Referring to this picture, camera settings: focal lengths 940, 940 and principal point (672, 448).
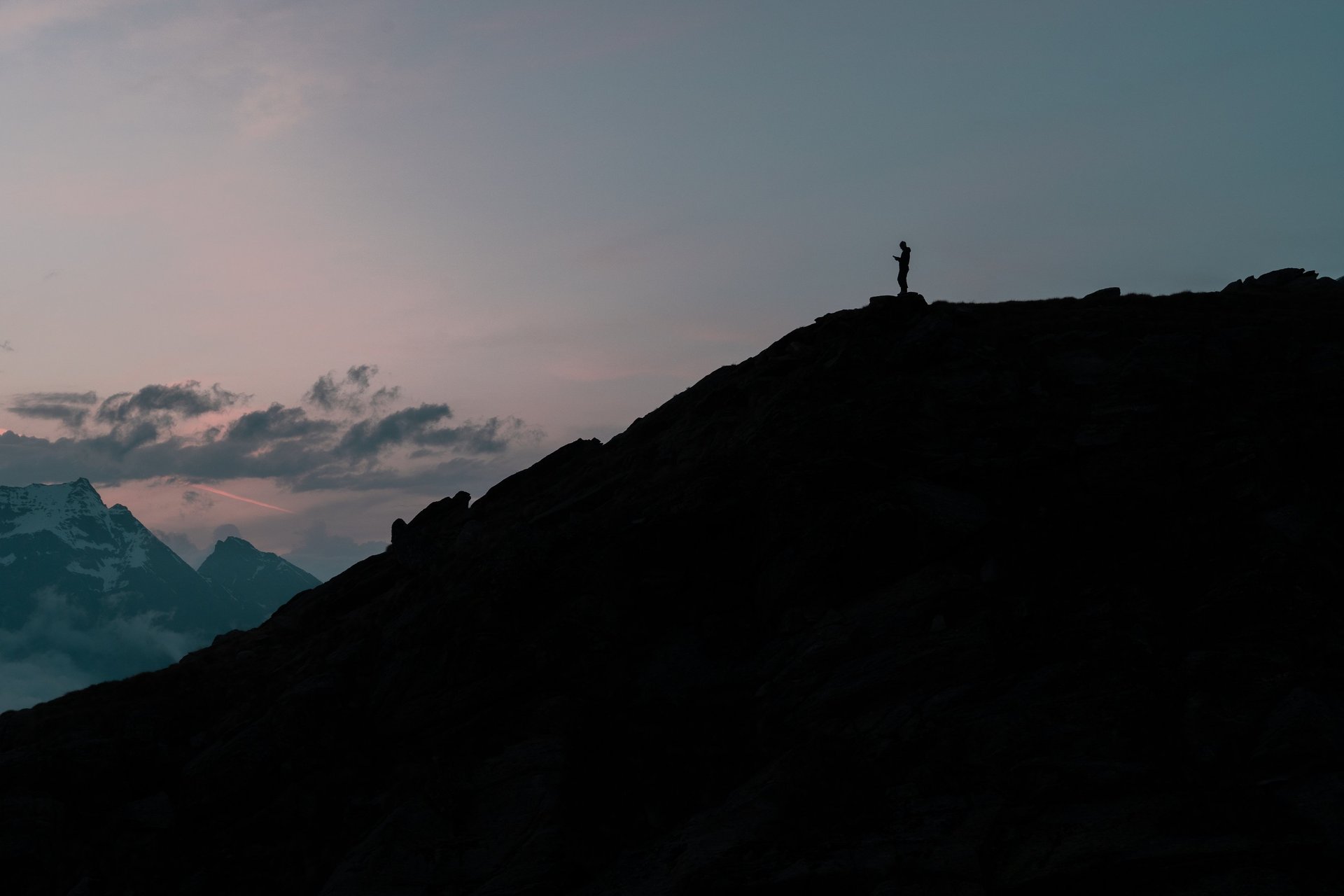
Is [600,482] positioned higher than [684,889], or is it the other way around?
[600,482]

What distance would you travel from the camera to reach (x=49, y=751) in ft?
128

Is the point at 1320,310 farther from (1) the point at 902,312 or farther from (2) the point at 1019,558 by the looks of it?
(2) the point at 1019,558

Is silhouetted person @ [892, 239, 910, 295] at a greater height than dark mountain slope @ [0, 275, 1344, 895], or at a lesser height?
greater

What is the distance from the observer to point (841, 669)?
104 feet

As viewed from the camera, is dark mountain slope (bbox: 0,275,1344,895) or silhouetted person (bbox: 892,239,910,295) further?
silhouetted person (bbox: 892,239,910,295)

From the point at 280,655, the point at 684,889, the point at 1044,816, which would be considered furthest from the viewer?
the point at 280,655

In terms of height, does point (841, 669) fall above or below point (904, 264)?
below

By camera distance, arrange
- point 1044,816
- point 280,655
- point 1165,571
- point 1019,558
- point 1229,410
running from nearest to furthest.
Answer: point 1044,816 < point 1165,571 < point 1019,558 < point 1229,410 < point 280,655

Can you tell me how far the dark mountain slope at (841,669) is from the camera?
2428 centimetres

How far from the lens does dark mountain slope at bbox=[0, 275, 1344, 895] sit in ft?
79.7

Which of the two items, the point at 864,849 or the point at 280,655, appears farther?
the point at 280,655

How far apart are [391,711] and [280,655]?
11.0 meters

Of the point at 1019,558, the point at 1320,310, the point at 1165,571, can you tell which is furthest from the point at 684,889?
the point at 1320,310

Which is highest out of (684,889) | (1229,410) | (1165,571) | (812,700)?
(1229,410)
